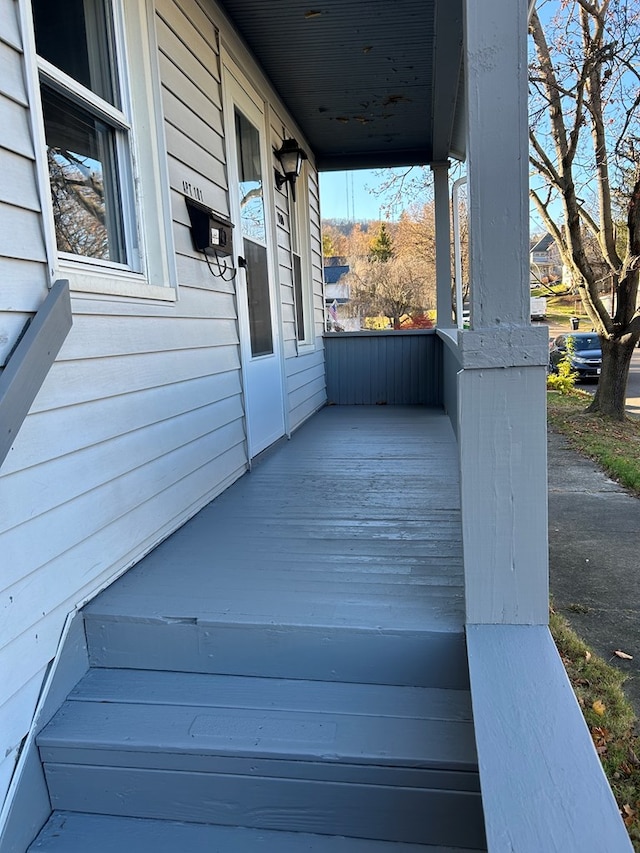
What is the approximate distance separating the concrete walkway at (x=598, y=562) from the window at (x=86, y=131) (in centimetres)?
267

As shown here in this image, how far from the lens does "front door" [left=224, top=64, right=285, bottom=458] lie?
143 inches

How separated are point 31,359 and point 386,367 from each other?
18.5 ft

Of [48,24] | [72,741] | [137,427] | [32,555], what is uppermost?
[48,24]

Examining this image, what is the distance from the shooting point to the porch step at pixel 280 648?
65.5 inches

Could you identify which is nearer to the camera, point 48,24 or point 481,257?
point 481,257

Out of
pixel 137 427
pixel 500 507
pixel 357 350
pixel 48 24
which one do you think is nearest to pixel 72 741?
pixel 137 427

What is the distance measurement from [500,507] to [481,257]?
67cm

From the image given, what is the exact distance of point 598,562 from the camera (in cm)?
370

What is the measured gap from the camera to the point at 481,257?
5.19ft

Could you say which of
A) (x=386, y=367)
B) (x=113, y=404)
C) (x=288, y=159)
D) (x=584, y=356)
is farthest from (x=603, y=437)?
(x=584, y=356)

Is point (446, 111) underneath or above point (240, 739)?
above

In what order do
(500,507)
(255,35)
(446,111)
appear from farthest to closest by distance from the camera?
(446,111)
(255,35)
(500,507)

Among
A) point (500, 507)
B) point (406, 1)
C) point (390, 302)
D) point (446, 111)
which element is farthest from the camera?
point (390, 302)

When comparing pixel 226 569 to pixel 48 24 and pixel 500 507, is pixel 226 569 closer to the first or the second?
pixel 500 507
